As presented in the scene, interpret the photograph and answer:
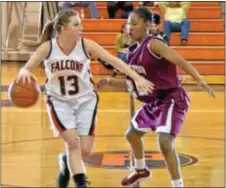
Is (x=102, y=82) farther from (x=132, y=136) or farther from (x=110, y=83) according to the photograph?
(x=132, y=136)

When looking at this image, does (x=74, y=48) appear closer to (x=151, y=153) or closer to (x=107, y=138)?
(x=151, y=153)

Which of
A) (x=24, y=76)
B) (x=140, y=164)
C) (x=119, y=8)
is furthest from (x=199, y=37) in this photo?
(x=24, y=76)

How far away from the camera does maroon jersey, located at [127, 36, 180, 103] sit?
5074mm

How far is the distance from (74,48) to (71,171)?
2.88 ft

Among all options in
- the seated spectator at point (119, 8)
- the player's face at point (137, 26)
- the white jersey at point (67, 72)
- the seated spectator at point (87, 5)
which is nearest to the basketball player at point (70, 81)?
the white jersey at point (67, 72)

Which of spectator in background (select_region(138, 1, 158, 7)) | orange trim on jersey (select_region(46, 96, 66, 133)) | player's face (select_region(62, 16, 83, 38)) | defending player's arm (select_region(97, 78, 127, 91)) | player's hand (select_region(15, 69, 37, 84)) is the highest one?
spectator in background (select_region(138, 1, 158, 7))

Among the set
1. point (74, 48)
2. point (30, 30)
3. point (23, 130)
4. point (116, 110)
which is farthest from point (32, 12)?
point (74, 48)

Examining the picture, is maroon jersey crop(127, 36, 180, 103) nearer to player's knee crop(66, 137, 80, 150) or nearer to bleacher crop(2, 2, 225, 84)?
player's knee crop(66, 137, 80, 150)

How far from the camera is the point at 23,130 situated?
796cm

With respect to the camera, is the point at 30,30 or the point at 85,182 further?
the point at 30,30

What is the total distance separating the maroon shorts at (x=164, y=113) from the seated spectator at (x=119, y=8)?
9803 millimetres

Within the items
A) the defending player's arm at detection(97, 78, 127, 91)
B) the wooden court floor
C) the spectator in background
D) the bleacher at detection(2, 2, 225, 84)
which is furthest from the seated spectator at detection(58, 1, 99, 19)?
the defending player's arm at detection(97, 78, 127, 91)

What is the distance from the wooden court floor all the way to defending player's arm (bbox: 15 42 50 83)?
98 cm

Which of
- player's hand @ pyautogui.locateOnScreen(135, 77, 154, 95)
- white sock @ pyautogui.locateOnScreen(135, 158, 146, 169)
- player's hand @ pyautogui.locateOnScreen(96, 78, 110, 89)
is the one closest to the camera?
player's hand @ pyautogui.locateOnScreen(135, 77, 154, 95)
